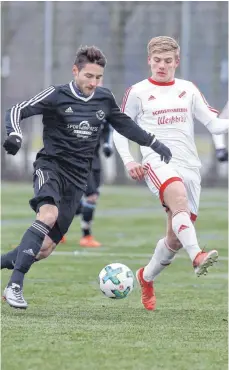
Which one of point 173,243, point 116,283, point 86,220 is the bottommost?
point 86,220

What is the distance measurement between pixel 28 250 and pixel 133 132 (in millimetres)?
1330

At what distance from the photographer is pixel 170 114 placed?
30.5 feet

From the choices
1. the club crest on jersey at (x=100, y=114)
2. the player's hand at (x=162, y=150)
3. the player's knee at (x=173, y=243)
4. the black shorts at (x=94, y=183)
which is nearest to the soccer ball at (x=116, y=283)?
the player's knee at (x=173, y=243)

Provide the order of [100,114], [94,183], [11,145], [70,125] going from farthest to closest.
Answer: [94,183], [100,114], [70,125], [11,145]

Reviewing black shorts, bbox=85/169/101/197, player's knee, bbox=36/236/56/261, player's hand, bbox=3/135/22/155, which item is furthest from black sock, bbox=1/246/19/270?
black shorts, bbox=85/169/101/197

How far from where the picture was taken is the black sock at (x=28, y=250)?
8398 mm

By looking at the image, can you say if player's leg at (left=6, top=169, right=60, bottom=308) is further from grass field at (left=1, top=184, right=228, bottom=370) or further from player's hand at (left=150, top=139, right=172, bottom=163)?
player's hand at (left=150, top=139, right=172, bottom=163)

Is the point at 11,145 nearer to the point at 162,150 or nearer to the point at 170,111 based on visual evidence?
the point at 162,150

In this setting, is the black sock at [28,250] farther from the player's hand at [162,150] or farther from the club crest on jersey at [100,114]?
the player's hand at [162,150]

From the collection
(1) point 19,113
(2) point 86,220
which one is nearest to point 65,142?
(1) point 19,113

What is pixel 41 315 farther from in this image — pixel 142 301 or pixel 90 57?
pixel 90 57

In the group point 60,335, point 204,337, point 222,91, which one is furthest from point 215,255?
point 222,91

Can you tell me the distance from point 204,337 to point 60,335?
93 centimetres

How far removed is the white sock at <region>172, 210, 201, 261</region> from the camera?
28.0 feet
